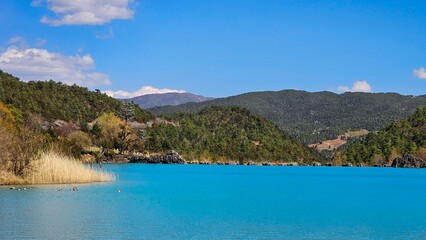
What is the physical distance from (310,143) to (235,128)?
42.9 metres

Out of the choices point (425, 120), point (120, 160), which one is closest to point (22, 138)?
point (120, 160)

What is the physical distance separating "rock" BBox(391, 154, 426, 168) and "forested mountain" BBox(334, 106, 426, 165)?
10.4ft

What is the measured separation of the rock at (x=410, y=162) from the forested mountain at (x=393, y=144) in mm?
3161

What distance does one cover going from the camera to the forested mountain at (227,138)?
129m

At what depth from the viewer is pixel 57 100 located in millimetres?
111750

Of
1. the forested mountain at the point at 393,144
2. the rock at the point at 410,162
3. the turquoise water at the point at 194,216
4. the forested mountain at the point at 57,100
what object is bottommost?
the turquoise water at the point at 194,216

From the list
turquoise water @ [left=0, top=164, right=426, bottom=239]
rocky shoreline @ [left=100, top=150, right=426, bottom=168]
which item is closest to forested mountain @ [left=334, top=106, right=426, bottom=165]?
rocky shoreline @ [left=100, top=150, right=426, bottom=168]

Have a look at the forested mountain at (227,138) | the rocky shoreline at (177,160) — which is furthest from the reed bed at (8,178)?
the forested mountain at (227,138)

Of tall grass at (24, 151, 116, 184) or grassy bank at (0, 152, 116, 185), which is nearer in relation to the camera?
grassy bank at (0, 152, 116, 185)

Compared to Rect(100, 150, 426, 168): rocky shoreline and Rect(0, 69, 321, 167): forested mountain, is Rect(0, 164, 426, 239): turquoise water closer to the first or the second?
Rect(0, 69, 321, 167): forested mountain

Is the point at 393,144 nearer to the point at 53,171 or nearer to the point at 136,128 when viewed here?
the point at 136,128

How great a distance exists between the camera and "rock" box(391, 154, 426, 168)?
12062 cm

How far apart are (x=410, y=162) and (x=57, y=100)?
227 feet

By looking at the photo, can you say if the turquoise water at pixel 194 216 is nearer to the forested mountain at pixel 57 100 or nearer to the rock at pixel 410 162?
the forested mountain at pixel 57 100
